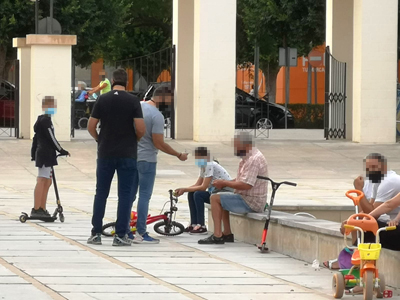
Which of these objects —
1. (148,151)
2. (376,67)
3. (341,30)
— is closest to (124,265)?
(148,151)

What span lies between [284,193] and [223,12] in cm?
918

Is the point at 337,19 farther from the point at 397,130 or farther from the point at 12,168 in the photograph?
the point at 12,168

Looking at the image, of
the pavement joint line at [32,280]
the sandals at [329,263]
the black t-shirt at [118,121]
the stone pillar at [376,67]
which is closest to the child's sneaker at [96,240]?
the black t-shirt at [118,121]

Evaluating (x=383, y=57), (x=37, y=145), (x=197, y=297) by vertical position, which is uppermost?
(x=383, y=57)

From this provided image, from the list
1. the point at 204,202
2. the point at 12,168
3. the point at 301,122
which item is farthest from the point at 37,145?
the point at 301,122

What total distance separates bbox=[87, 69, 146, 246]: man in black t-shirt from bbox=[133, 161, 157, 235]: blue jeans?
1.49ft

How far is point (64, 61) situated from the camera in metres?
25.7

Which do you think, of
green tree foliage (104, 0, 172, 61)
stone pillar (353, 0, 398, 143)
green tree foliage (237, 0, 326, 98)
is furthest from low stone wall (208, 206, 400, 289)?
green tree foliage (104, 0, 172, 61)

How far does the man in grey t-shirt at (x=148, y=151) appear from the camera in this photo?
11.6 metres

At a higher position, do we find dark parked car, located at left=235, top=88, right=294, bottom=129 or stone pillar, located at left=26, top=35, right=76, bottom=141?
stone pillar, located at left=26, top=35, right=76, bottom=141

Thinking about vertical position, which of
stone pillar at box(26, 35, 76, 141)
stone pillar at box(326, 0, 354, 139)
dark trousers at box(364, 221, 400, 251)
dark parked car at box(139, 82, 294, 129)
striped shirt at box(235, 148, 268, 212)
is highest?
stone pillar at box(326, 0, 354, 139)

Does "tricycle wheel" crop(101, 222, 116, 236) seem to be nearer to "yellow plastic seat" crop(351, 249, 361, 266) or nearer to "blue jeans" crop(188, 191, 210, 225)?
"blue jeans" crop(188, 191, 210, 225)

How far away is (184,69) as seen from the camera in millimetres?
27547

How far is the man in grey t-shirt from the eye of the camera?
1156cm
